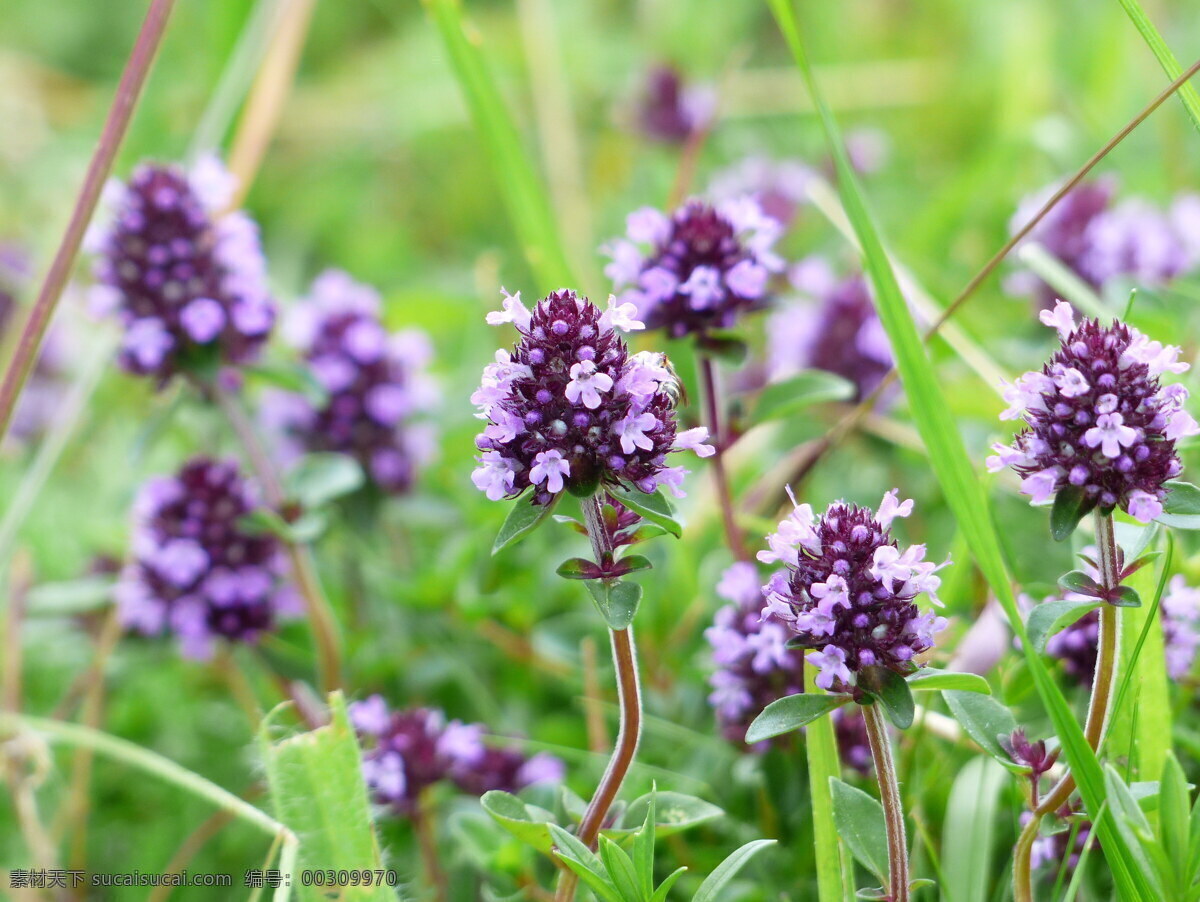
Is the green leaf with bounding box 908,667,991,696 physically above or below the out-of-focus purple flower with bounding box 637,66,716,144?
below

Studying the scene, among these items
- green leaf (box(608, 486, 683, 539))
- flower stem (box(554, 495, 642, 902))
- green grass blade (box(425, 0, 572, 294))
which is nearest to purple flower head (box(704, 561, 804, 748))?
flower stem (box(554, 495, 642, 902))

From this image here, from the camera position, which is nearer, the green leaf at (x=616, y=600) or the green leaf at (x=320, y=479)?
the green leaf at (x=616, y=600)

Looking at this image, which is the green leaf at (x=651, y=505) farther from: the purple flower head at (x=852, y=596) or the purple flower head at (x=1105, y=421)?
the purple flower head at (x=1105, y=421)

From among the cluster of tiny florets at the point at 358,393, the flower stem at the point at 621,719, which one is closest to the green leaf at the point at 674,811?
the flower stem at the point at 621,719

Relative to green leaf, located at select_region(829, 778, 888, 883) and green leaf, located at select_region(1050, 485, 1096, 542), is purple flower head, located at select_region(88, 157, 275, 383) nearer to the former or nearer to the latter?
green leaf, located at select_region(829, 778, 888, 883)

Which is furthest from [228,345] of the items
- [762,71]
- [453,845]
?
[762,71]

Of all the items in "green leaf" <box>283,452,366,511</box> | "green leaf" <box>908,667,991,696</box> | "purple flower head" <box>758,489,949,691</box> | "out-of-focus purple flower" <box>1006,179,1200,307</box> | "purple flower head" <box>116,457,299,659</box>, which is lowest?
"green leaf" <box>908,667,991,696</box>
